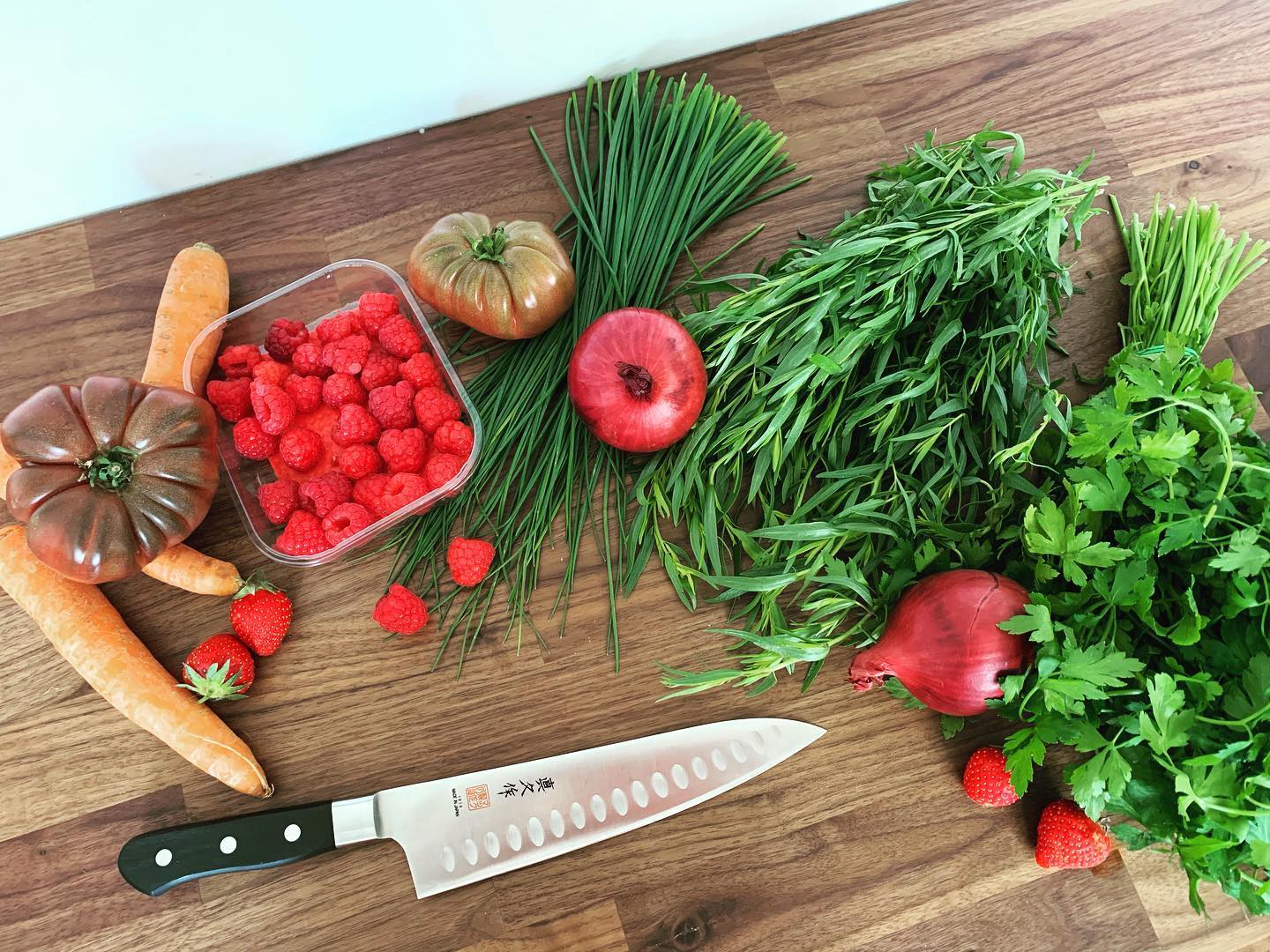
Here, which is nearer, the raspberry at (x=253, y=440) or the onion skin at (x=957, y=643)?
the onion skin at (x=957, y=643)

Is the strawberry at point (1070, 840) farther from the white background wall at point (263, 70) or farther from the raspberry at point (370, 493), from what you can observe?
the white background wall at point (263, 70)

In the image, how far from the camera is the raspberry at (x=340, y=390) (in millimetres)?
988

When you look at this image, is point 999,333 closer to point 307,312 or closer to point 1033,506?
point 1033,506

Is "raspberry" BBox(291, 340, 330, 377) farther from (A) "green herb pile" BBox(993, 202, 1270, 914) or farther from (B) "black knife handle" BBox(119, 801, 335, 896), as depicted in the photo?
(A) "green herb pile" BBox(993, 202, 1270, 914)

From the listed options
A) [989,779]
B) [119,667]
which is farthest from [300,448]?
[989,779]

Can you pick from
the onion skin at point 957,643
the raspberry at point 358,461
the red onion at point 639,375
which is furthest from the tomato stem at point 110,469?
the onion skin at point 957,643

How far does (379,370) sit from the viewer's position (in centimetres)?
100

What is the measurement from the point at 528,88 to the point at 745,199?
32cm

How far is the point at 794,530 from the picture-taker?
36.3 inches

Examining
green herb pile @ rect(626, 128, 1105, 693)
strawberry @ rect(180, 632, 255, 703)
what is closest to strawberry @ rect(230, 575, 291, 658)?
strawberry @ rect(180, 632, 255, 703)

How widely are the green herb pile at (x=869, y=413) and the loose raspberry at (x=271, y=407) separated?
40 centimetres

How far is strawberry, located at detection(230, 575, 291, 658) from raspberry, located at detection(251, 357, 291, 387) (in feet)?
0.73

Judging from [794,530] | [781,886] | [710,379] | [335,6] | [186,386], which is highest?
[335,6]

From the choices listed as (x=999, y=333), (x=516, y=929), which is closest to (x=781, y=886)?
(x=516, y=929)
